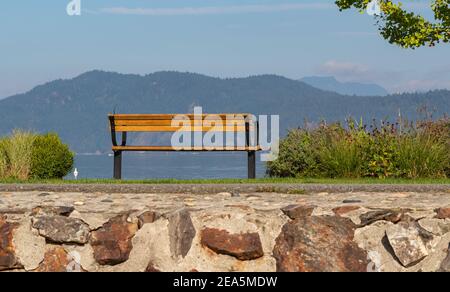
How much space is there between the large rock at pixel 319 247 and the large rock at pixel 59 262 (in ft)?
4.83

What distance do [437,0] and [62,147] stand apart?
12.2 metres

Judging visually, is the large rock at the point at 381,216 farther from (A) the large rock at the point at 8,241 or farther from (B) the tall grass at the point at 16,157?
(B) the tall grass at the point at 16,157

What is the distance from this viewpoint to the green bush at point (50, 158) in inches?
654

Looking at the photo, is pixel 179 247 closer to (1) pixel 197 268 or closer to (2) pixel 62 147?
(1) pixel 197 268

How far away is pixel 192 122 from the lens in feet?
49.2

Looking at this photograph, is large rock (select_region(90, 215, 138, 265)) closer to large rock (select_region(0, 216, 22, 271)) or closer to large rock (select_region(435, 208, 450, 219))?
large rock (select_region(0, 216, 22, 271))

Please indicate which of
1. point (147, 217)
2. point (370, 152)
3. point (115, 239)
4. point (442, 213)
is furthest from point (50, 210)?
point (370, 152)

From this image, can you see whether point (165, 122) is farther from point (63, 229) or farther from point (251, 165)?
point (63, 229)

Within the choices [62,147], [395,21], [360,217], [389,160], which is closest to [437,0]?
[395,21]

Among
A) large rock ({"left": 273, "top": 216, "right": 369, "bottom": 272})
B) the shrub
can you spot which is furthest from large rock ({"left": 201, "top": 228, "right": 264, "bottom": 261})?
the shrub

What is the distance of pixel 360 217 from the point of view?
18.8ft

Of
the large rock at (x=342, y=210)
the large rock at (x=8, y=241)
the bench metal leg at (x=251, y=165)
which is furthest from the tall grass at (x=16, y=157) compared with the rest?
the large rock at (x=342, y=210)

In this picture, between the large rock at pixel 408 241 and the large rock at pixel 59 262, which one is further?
the large rock at pixel 59 262

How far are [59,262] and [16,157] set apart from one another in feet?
34.4
